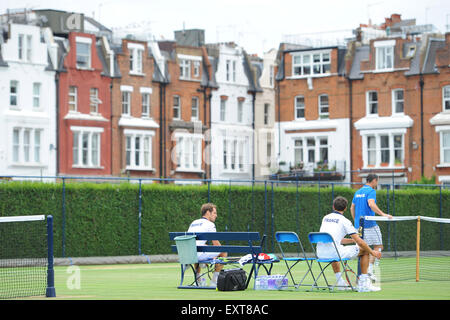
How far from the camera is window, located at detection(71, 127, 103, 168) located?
59.6 metres

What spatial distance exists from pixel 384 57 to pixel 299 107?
7.51 m

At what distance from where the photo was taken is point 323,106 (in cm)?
6644

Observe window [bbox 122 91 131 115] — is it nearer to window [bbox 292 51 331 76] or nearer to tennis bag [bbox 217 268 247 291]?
window [bbox 292 51 331 76]

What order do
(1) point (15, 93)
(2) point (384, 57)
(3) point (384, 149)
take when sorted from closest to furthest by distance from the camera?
(1) point (15, 93) → (3) point (384, 149) → (2) point (384, 57)

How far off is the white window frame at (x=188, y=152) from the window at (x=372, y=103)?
12.3 m

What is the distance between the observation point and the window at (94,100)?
199 ft

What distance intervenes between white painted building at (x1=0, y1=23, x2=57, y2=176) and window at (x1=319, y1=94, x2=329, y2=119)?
1932 centimetres

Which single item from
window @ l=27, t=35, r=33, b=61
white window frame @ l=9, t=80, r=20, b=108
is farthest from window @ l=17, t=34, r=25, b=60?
white window frame @ l=9, t=80, r=20, b=108

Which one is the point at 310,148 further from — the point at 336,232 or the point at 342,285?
the point at 336,232

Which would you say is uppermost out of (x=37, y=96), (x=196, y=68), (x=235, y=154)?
(x=196, y=68)

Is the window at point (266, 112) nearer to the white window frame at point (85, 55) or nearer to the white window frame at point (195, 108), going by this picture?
the white window frame at point (195, 108)

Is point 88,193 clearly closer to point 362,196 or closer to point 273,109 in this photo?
point 362,196

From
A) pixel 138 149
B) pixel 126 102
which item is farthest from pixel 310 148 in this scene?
pixel 126 102
